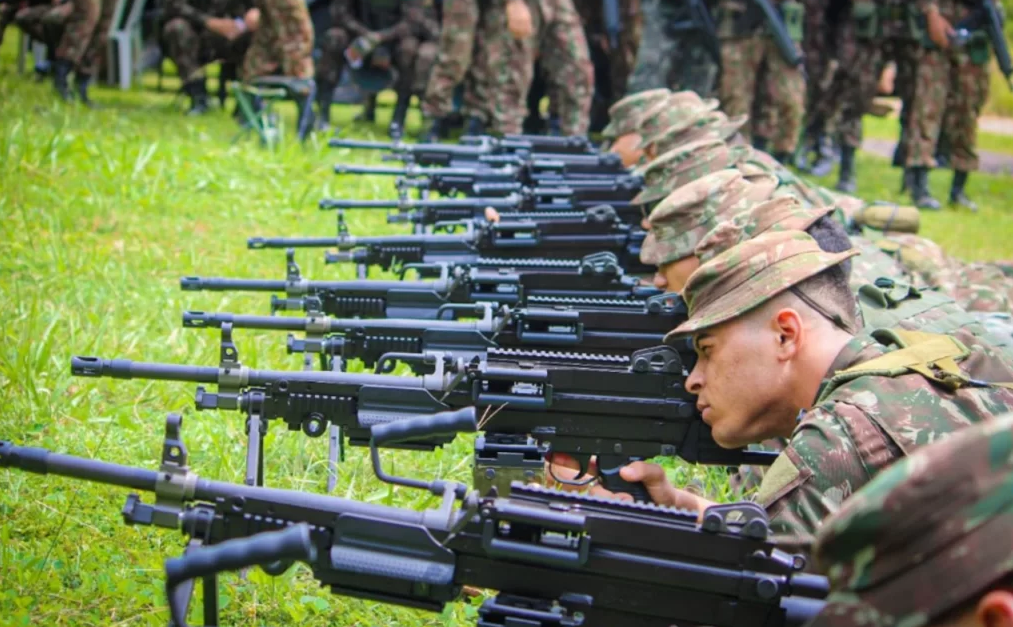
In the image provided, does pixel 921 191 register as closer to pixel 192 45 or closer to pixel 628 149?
pixel 628 149

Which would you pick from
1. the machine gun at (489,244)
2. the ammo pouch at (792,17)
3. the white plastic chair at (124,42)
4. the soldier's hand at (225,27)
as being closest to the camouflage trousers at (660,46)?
the ammo pouch at (792,17)

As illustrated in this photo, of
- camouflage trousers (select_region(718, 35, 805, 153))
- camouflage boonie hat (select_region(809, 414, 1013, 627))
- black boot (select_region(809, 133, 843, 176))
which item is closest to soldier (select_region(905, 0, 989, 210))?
camouflage trousers (select_region(718, 35, 805, 153))

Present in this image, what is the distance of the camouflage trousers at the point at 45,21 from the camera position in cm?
1262

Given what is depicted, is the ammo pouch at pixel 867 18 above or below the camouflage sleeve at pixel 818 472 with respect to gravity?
above

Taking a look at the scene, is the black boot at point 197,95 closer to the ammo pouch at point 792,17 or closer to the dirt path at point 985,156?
the ammo pouch at point 792,17

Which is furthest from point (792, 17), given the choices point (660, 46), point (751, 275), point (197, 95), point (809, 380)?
point (809, 380)

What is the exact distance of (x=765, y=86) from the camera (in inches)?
490

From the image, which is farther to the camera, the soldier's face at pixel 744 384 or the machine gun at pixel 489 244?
the machine gun at pixel 489 244

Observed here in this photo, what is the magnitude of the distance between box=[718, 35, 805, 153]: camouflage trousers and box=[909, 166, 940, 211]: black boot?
148 cm

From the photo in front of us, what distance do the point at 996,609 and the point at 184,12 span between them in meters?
13.2

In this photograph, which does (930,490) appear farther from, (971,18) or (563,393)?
(971,18)

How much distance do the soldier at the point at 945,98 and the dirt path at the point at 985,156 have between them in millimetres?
3320

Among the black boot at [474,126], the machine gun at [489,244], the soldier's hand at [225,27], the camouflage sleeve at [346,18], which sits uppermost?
the camouflage sleeve at [346,18]

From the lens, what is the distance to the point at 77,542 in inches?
157
